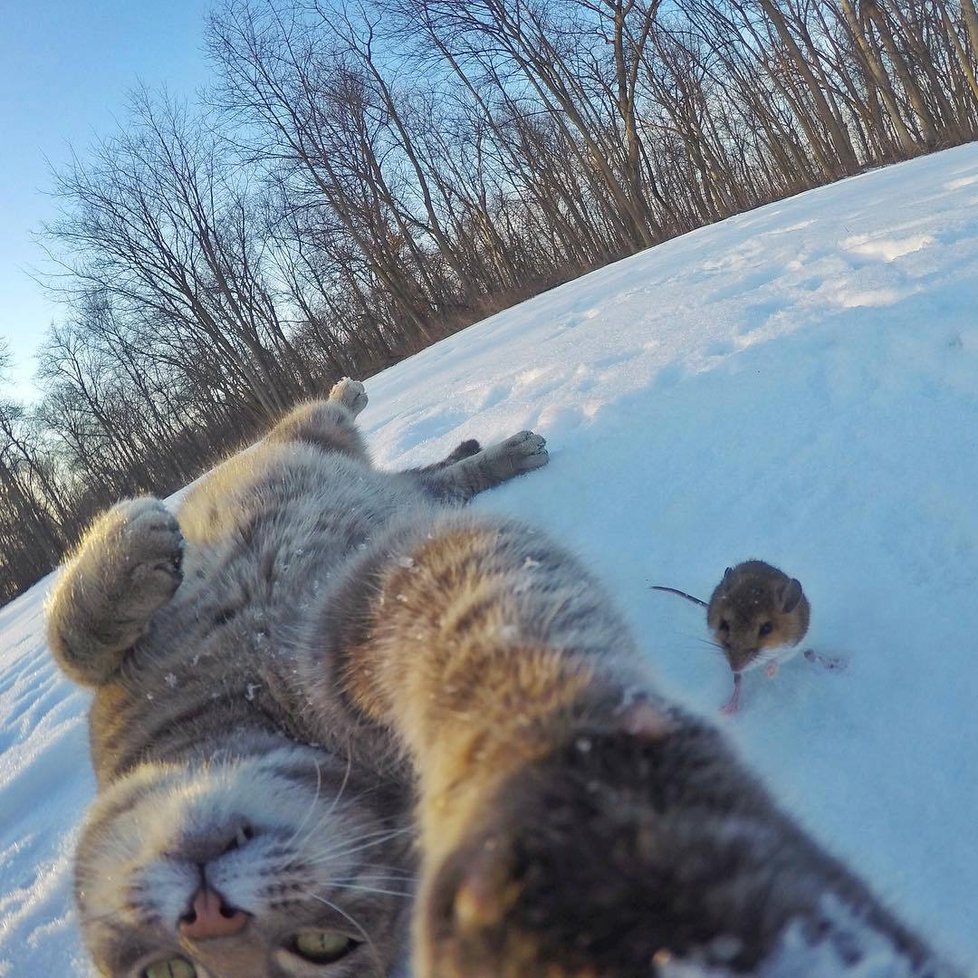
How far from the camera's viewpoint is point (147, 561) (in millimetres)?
2170

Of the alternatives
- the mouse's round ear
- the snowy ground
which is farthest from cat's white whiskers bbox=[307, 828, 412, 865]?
the mouse's round ear

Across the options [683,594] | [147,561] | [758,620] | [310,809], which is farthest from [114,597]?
[758,620]

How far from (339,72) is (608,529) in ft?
73.3

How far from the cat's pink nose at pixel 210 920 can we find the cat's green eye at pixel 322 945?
0.15 m

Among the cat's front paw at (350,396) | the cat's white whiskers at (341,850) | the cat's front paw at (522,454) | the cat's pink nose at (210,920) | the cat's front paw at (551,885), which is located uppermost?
the cat's front paw at (350,396)

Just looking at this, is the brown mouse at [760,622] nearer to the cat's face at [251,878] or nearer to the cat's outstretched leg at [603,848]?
the cat's outstretched leg at [603,848]

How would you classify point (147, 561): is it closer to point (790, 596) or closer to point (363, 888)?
point (363, 888)

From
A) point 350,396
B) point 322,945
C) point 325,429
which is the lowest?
point 322,945

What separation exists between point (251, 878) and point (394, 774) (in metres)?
0.36

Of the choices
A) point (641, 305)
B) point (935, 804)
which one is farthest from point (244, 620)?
point (641, 305)

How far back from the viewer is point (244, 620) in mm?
2074

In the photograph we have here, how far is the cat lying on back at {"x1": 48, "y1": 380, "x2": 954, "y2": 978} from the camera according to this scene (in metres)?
0.60

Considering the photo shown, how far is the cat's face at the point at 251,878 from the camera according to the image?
52.8 inches

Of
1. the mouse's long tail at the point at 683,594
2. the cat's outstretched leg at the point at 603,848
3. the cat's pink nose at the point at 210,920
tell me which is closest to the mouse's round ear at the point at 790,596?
the mouse's long tail at the point at 683,594
